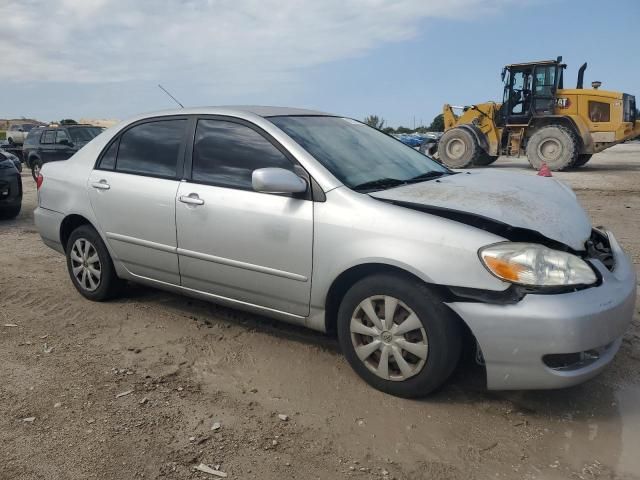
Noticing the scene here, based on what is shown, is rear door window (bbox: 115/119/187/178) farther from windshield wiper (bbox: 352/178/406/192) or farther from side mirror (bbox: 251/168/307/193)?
windshield wiper (bbox: 352/178/406/192)

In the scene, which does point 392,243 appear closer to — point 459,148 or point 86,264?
point 86,264

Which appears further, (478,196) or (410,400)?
(478,196)

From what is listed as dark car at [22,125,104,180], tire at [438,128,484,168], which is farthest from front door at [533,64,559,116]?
dark car at [22,125,104,180]

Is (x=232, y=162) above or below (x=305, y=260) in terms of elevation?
above

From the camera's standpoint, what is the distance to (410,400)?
3010 millimetres

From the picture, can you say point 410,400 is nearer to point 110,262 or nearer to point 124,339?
point 124,339

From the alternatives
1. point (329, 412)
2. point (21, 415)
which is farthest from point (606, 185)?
point (21, 415)

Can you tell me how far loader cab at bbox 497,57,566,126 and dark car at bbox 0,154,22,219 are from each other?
13295mm

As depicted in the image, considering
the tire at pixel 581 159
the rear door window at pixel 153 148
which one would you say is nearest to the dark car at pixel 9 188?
the rear door window at pixel 153 148

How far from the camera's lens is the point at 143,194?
4.00 m

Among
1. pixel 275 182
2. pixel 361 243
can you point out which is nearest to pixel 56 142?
pixel 275 182

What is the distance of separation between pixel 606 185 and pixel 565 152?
133 inches

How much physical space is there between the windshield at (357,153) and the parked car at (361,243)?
16mm

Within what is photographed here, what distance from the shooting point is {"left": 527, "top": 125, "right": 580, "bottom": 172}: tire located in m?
16.0
